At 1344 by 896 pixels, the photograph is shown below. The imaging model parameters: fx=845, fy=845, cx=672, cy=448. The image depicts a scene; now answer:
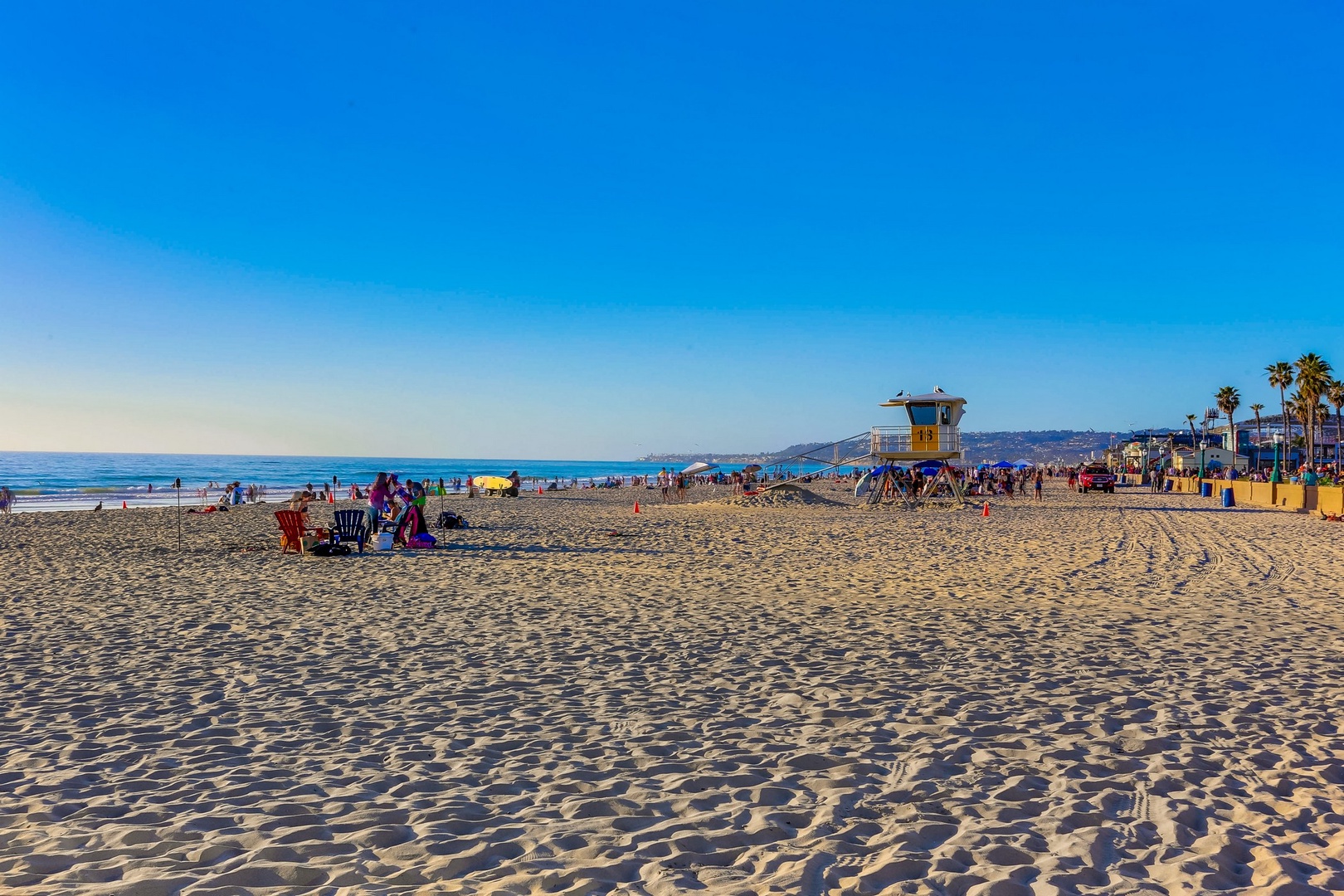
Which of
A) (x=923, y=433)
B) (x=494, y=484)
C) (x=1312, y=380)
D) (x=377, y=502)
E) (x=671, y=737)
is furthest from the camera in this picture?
(x=1312, y=380)

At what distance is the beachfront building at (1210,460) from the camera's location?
65.1m

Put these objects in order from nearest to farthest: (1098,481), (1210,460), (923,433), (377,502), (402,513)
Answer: (377,502) → (402,513) → (923,433) → (1098,481) → (1210,460)

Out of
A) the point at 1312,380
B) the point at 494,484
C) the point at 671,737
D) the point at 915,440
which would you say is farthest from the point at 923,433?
the point at 1312,380

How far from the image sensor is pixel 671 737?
491cm

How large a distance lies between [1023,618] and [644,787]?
5.83 m

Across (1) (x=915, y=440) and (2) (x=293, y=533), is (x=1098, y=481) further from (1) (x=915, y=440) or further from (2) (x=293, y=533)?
(2) (x=293, y=533)

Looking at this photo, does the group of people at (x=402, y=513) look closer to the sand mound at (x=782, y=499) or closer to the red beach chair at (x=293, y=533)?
the red beach chair at (x=293, y=533)

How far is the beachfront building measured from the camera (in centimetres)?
6507

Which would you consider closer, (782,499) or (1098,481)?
(782,499)

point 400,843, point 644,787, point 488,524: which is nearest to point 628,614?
point 644,787

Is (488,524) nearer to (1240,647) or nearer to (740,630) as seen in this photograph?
(740,630)

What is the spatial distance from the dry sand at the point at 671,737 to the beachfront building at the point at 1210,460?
208 feet

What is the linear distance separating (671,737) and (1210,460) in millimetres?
74101

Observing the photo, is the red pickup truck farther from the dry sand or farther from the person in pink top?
the person in pink top
